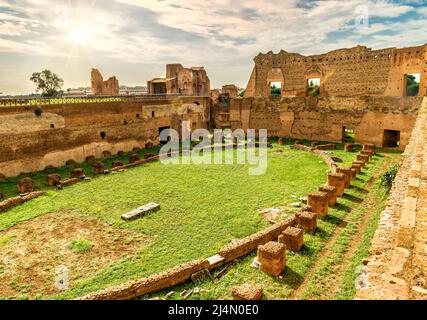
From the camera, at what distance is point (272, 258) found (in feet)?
19.9

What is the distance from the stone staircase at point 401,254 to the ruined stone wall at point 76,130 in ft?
50.6

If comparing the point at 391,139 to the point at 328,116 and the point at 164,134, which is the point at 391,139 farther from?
the point at 164,134

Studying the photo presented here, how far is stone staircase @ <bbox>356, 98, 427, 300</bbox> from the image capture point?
9.93 feet

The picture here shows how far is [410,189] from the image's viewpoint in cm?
519

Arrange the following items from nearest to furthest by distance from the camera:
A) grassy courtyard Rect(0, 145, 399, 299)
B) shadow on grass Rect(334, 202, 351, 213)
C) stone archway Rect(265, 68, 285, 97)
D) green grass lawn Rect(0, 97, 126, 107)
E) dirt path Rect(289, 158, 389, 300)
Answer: dirt path Rect(289, 158, 389, 300), grassy courtyard Rect(0, 145, 399, 299), shadow on grass Rect(334, 202, 351, 213), green grass lawn Rect(0, 97, 126, 107), stone archway Rect(265, 68, 285, 97)

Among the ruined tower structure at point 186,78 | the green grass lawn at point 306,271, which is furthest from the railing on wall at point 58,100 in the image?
the ruined tower structure at point 186,78

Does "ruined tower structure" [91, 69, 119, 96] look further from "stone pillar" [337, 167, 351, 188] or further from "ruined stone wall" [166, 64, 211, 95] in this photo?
"stone pillar" [337, 167, 351, 188]

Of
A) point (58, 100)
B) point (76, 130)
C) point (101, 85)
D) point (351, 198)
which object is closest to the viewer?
point (351, 198)

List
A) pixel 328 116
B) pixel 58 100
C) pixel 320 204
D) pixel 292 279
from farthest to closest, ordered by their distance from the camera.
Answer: pixel 328 116
pixel 58 100
pixel 320 204
pixel 292 279

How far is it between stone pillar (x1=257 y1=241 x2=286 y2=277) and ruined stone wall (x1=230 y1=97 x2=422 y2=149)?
15.3 meters

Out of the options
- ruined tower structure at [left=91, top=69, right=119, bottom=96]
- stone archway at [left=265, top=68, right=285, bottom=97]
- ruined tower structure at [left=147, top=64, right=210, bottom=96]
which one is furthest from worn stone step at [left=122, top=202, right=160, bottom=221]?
ruined tower structure at [left=147, top=64, right=210, bottom=96]

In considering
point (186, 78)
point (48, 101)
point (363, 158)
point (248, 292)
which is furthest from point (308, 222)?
point (186, 78)

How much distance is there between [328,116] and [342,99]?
1.44m
